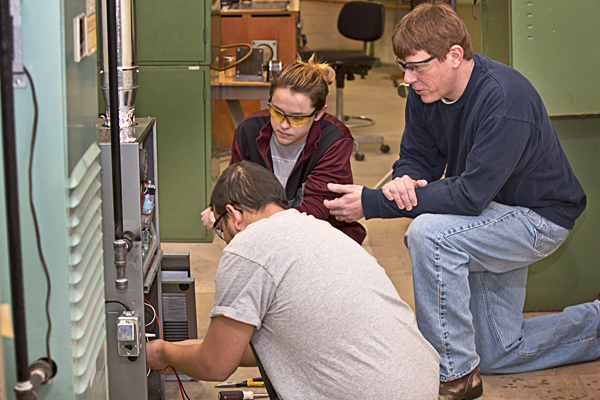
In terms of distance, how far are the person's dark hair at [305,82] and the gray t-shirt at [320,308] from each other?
843 mm

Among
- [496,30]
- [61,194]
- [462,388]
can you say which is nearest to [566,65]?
[496,30]

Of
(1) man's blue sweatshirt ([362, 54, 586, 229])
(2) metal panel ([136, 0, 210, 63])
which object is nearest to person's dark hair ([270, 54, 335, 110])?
(1) man's blue sweatshirt ([362, 54, 586, 229])

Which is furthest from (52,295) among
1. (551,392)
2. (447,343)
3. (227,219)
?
(551,392)

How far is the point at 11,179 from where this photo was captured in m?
1.00

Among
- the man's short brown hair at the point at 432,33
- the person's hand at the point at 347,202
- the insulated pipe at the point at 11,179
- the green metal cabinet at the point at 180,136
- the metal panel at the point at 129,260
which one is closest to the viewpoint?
the insulated pipe at the point at 11,179

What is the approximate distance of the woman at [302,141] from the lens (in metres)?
2.22

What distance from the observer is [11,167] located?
1.00 meters

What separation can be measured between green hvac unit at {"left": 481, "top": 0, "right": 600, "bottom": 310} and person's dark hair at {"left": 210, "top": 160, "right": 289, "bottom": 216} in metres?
1.29

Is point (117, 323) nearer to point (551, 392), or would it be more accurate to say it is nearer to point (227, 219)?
point (227, 219)

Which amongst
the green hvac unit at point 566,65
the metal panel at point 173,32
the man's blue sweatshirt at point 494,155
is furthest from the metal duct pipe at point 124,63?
the metal panel at point 173,32

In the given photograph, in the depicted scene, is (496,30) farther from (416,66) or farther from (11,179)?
(11,179)

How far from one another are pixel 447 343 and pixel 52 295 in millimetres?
1277

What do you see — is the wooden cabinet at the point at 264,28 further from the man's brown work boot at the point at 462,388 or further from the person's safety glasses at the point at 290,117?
the man's brown work boot at the point at 462,388

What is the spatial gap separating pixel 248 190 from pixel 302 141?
0.88 meters
